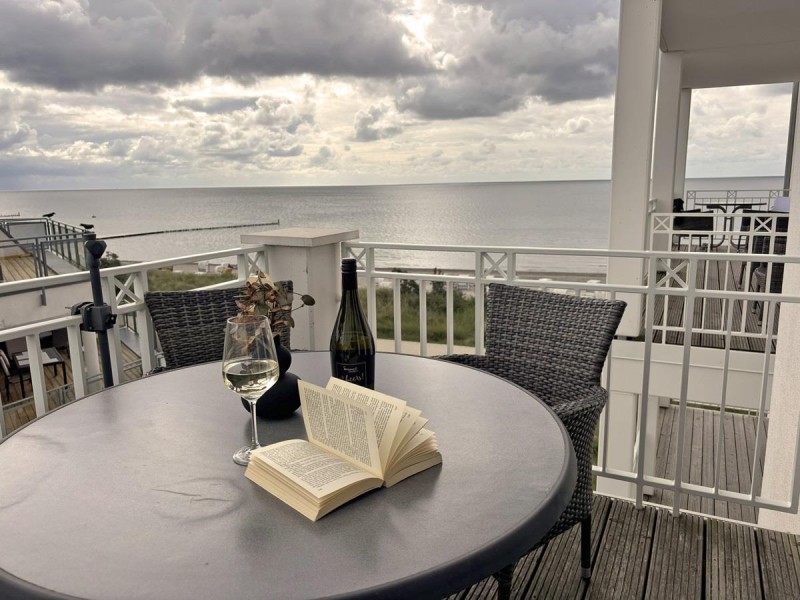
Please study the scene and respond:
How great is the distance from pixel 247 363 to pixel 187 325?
1.16 metres

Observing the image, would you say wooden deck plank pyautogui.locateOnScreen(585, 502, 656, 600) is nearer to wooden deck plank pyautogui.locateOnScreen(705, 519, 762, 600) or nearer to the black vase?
wooden deck plank pyautogui.locateOnScreen(705, 519, 762, 600)

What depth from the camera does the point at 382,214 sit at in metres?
38.6

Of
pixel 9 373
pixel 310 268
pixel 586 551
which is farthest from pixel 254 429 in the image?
pixel 9 373

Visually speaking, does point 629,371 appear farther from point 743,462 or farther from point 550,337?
point 550,337

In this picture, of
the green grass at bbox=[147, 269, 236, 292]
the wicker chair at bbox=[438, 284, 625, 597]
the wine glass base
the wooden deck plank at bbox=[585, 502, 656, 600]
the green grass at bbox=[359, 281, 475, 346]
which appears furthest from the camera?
the green grass at bbox=[147, 269, 236, 292]

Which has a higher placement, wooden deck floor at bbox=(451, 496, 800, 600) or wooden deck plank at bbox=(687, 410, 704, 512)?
wooden deck floor at bbox=(451, 496, 800, 600)

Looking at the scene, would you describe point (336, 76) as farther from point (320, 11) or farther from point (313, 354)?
point (313, 354)

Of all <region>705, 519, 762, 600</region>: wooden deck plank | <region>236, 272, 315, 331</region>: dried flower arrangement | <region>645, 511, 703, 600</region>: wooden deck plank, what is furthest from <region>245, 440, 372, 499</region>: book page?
<region>705, 519, 762, 600</region>: wooden deck plank

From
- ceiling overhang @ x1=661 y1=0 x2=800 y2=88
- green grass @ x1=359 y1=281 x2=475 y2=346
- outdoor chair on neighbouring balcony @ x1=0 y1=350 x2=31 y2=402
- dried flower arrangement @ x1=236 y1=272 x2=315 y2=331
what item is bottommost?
green grass @ x1=359 y1=281 x2=475 y2=346

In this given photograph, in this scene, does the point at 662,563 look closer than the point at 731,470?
Yes

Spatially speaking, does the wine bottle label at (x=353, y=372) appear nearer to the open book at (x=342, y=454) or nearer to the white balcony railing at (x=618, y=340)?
the open book at (x=342, y=454)

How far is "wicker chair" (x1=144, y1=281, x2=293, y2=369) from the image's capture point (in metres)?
2.11

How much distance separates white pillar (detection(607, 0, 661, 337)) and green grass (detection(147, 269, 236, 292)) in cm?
1643

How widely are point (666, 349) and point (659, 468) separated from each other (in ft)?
9.78
